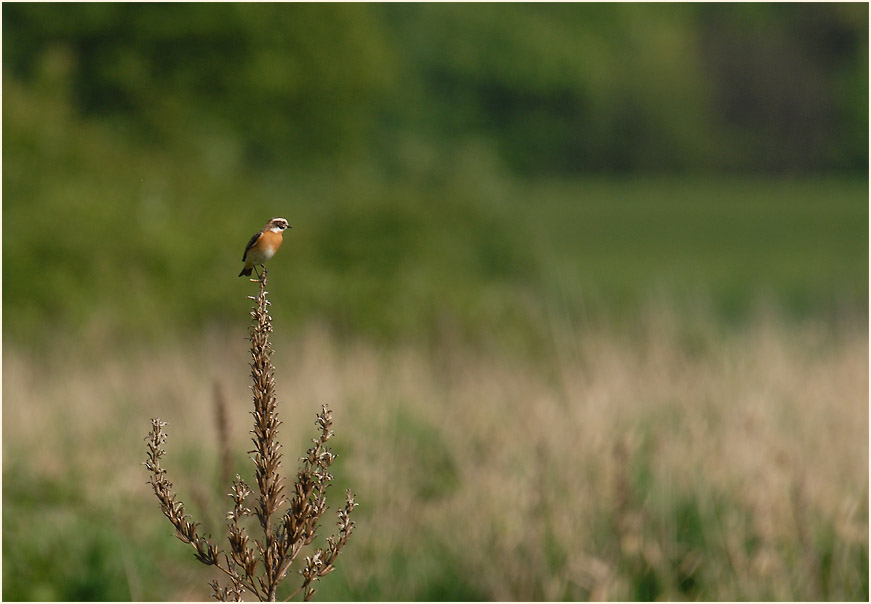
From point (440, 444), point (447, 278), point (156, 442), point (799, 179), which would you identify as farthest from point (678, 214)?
point (156, 442)

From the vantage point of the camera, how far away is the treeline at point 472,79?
51.7 ft

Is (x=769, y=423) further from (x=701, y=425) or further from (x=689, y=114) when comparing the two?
(x=689, y=114)

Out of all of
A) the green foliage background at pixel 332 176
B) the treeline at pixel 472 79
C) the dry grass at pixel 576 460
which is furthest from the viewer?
the treeline at pixel 472 79

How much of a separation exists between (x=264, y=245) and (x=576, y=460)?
3726mm

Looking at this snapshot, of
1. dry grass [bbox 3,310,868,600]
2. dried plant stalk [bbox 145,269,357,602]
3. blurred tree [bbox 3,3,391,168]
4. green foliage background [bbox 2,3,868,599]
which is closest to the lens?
dried plant stalk [bbox 145,269,357,602]

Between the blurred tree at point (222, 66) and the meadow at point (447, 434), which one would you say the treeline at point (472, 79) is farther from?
the meadow at point (447, 434)

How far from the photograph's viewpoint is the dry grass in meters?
4.04

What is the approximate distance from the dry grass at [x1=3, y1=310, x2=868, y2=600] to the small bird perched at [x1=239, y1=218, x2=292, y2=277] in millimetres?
2267

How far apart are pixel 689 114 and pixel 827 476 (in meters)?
45.6

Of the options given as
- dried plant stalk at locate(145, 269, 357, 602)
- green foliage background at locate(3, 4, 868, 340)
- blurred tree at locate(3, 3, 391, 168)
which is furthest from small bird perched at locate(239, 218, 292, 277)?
blurred tree at locate(3, 3, 391, 168)

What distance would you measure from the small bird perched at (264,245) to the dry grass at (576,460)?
7.44 feet

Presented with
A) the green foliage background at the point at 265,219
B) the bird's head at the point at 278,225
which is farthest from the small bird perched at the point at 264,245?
the green foliage background at the point at 265,219

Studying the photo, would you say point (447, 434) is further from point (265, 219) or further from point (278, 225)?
point (265, 219)

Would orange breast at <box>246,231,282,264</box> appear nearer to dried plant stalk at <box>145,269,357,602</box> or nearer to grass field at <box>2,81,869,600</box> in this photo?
dried plant stalk at <box>145,269,357,602</box>
